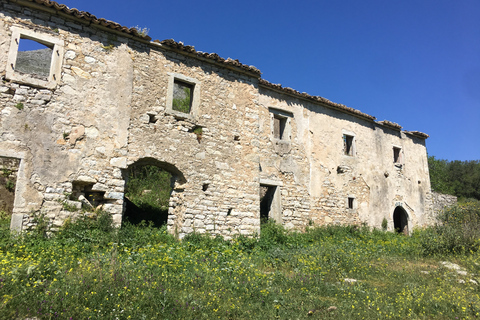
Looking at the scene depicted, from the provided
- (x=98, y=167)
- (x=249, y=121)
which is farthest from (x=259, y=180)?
(x=98, y=167)

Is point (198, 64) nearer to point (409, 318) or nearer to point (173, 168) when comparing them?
point (173, 168)

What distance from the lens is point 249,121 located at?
421 inches

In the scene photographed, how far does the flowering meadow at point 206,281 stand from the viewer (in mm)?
4430

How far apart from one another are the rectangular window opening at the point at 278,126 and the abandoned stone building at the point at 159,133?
0.08 metres

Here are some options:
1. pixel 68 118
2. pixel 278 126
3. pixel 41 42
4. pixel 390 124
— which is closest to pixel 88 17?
pixel 41 42

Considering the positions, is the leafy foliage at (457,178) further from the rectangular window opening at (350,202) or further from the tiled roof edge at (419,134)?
the rectangular window opening at (350,202)

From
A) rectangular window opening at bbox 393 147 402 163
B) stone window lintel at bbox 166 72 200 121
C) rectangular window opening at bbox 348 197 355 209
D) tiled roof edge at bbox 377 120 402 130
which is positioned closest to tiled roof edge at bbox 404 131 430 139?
tiled roof edge at bbox 377 120 402 130

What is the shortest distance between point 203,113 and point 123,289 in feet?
19.8

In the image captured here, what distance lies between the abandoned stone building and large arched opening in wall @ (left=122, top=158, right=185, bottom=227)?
17 centimetres

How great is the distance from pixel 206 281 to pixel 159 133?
181 inches

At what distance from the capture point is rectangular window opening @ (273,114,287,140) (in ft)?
Result: 41.6

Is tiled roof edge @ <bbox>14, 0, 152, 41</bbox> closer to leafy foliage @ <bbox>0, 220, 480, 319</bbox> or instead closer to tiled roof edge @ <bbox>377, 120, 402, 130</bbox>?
leafy foliage @ <bbox>0, 220, 480, 319</bbox>

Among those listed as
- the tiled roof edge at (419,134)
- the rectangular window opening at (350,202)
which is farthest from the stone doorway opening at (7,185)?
the tiled roof edge at (419,134)

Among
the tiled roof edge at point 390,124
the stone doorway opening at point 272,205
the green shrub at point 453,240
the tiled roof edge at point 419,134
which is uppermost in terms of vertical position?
the tiled roof edge at point 390,124
